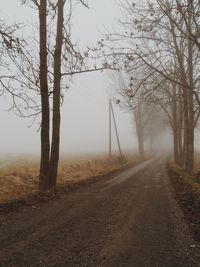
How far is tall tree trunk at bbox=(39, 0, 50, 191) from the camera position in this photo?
12.2 m

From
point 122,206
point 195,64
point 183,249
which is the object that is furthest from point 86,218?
point 195,64

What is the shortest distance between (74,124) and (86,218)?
477 ft

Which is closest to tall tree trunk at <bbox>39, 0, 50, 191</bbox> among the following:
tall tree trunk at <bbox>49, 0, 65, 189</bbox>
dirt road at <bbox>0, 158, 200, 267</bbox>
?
tall tree trunk at <bbox>49, 0, 65, 189</bbox>

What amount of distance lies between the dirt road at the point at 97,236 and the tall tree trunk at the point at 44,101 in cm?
292

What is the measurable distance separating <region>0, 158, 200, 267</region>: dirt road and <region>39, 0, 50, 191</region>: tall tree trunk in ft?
9.59

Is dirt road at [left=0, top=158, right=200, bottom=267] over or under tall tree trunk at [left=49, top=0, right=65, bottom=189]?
under

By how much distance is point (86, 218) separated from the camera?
25.1 feet

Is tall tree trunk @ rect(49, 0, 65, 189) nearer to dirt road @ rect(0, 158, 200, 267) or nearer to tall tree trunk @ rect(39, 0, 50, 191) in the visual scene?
tall tree trunk @ rect(39, 0, 50, 191)

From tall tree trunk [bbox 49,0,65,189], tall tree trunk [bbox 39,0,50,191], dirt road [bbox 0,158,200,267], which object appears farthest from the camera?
tall tree trunk [bbox 49,0,65,189]

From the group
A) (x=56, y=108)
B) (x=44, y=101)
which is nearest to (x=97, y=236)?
(x=44, y=101)

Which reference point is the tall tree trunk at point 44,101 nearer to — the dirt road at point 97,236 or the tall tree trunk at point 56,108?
the tall tree trunk at point 56,108

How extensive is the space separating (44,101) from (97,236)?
Answer: 282 inches

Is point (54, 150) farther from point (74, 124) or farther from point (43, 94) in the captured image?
point (74, 124)

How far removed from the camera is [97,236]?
20.2ft
